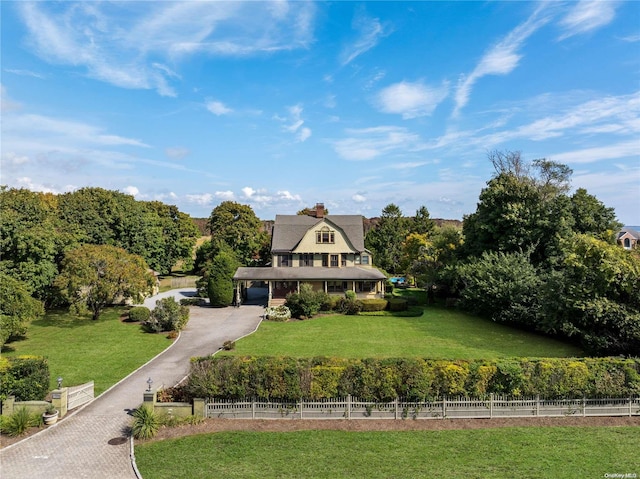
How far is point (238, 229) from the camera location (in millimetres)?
59500

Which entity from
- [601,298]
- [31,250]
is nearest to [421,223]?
[601,298]

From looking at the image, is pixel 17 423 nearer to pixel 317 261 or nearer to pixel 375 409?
pixel 375 409

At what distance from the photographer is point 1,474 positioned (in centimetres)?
1289

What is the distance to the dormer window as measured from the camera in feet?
147

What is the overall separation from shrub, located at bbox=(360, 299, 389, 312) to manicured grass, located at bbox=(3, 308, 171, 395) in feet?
57.4

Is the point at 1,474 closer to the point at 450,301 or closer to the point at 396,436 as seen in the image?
the point at 396,436

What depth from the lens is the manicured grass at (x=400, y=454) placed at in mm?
13047

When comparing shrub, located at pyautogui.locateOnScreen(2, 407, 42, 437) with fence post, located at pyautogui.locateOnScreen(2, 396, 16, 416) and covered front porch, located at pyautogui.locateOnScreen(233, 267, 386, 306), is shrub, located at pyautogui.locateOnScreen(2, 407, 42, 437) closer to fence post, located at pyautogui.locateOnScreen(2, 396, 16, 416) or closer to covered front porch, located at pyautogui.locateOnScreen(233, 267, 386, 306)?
fence post, located at pyautogui.locateOnScreen(2, 396, 16, 416)

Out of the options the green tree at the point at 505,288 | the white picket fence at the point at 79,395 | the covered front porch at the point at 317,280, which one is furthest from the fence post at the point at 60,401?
the green tree at the point at 505,288

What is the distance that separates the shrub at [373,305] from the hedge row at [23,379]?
26.0m

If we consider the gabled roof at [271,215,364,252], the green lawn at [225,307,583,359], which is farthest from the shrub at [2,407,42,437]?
the gabled roof at [271,215,364,252]

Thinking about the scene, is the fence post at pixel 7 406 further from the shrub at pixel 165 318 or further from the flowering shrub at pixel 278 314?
Answer: the flowering shrub at pixel 278 314

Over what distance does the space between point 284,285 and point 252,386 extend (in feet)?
86.4

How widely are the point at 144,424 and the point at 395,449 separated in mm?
9066
